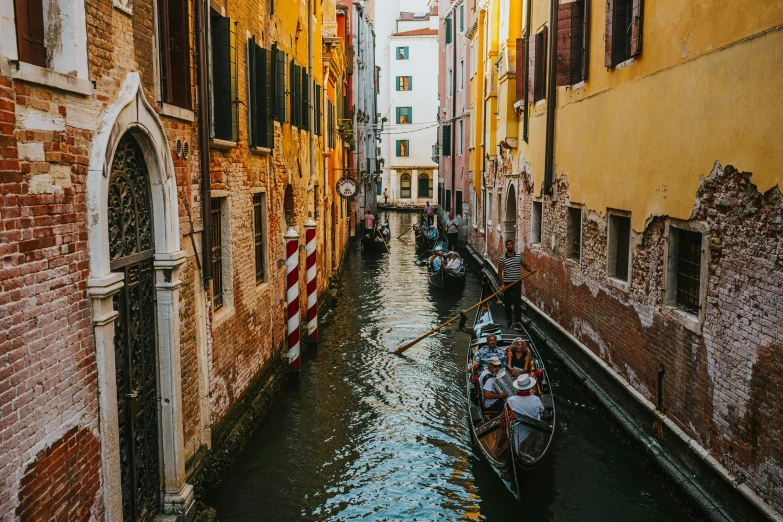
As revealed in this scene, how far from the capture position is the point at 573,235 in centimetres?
1104

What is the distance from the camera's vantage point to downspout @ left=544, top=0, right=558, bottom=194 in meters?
11.5

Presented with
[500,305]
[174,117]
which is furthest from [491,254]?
[174,117]

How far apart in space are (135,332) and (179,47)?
250cm

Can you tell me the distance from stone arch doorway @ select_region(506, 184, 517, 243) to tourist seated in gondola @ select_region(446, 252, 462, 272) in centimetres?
166

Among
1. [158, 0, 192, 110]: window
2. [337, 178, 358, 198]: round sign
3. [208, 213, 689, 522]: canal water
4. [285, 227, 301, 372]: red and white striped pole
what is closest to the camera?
[158, 0, 192, 110]: window

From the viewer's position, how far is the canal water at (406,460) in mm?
6551

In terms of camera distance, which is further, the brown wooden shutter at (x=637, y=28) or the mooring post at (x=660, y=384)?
the brown wooden shutter at (x=637, y=28)

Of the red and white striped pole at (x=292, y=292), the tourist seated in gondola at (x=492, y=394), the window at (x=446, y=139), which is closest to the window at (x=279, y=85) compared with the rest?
the red and white striped pole at (x=292, y=292)

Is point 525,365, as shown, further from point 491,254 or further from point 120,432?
point 491,254

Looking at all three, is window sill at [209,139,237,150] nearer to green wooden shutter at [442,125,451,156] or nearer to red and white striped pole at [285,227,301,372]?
red and white striped pole at [285,227,301,372]

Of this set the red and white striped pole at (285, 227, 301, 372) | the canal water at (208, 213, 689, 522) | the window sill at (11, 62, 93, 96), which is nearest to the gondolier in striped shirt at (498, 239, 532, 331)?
the canal water at (208, 213, 689, 522)

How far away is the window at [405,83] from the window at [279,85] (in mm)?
42391

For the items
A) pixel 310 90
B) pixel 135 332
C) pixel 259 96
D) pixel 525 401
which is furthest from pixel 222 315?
pixel 310 90

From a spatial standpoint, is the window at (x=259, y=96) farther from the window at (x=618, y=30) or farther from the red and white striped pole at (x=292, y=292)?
the window at (x=618, y=30)
